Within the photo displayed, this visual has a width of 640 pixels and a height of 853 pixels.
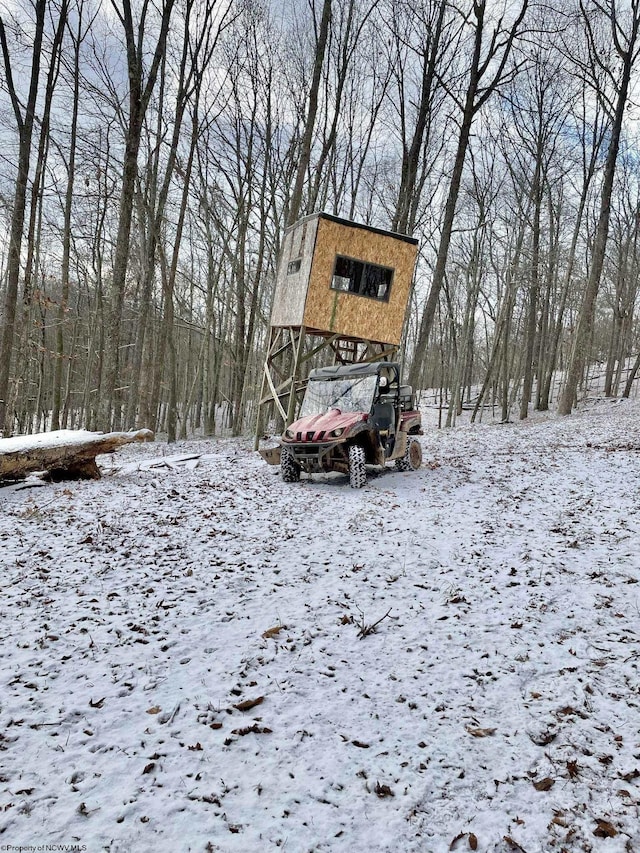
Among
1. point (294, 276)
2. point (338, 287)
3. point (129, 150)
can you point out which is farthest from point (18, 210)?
point (338, 287)

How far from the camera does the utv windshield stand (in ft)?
31.7

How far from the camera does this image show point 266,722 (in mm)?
2994

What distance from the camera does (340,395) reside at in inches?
395

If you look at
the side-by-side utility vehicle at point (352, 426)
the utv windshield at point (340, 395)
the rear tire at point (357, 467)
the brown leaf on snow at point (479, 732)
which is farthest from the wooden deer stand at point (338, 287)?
the brown leaf on snow at point (479, 732)

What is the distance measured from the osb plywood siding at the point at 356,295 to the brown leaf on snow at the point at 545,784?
11.4m

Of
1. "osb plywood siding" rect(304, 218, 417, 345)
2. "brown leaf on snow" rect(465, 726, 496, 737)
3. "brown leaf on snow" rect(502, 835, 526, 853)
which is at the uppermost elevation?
"osb plywood siding" rect(304, 218, 417, 345)

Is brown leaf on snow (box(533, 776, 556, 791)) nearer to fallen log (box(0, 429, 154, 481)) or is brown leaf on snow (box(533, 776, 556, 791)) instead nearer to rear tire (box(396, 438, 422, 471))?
fallen log (box(0, 429, 154, 481))

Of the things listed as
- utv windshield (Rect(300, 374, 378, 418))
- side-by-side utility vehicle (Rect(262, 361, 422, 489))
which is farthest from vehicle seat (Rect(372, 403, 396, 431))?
utv windshield (Rect(300, 374, 378, 418))

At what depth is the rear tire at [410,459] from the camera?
1064 centimetres

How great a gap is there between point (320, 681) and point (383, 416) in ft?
21.7

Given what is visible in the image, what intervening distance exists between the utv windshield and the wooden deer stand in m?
1.85

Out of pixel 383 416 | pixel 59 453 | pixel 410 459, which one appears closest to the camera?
pixel 59 453

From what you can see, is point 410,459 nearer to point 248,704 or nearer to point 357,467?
point 357,467

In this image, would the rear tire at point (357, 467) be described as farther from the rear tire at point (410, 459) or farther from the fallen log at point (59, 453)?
the fallen log at point (59, 453)
